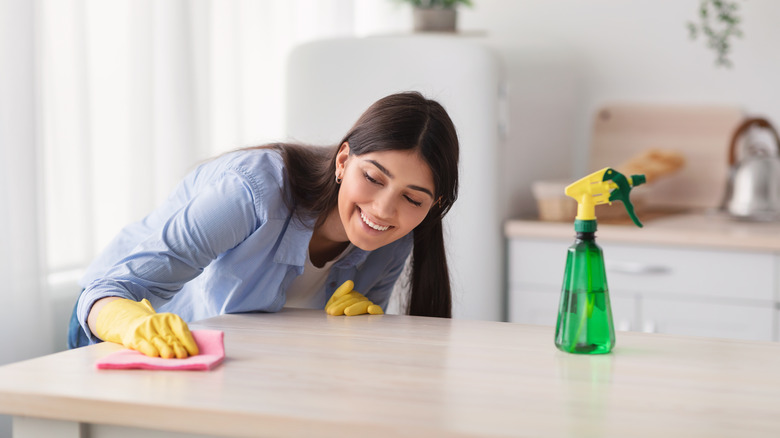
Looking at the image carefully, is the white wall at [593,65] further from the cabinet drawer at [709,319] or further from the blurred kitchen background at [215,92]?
the cabinet drawer at [709,319]

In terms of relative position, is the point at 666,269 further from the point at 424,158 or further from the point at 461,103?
the point at 424,158

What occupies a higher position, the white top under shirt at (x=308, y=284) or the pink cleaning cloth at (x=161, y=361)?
the pink cleaning cloth at (x=161, y=361)

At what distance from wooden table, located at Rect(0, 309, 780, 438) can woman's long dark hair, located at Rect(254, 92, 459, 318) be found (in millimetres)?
329

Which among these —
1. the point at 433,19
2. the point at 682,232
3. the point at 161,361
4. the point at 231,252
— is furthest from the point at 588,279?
the point at 433,19

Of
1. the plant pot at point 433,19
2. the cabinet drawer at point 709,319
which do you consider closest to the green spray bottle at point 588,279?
the cabinet drawer at point 709,319

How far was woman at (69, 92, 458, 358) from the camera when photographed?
1.35 metres

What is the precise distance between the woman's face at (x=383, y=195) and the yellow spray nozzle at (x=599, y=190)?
31 cm

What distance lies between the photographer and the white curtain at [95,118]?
171 cm

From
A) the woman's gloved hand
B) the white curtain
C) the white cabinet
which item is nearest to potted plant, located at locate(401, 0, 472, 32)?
the white curtain

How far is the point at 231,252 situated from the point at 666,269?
136 centimetres

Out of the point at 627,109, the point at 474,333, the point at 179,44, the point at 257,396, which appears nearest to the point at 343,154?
the point at 474,333

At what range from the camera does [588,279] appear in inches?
43.2

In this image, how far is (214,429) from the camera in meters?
0.86

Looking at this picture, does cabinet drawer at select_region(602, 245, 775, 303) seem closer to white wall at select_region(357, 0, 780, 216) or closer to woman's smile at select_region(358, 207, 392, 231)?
white wall at select_region(357, 0, 780, 216)
